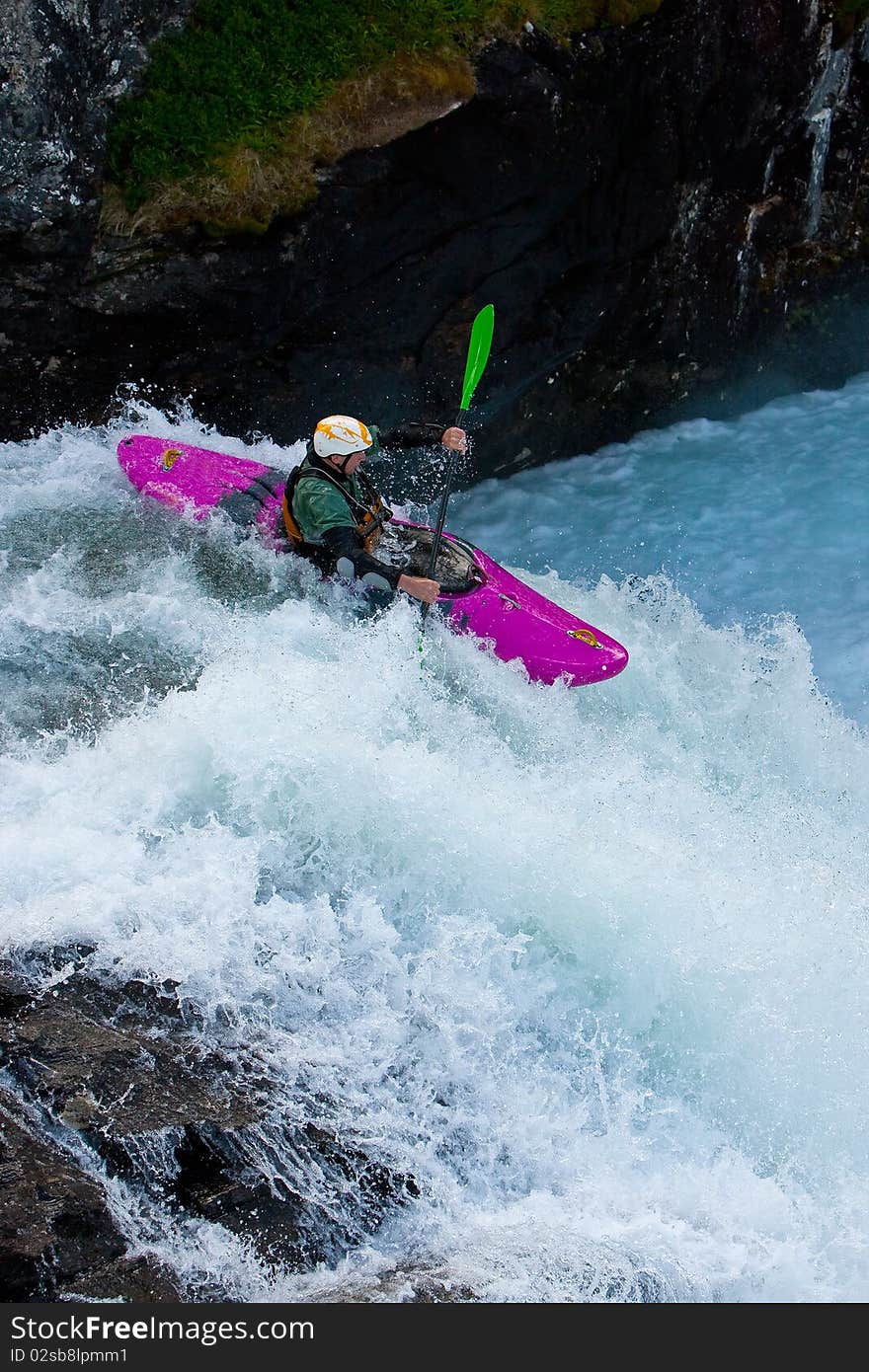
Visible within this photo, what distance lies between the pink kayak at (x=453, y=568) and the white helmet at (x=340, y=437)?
0.56m

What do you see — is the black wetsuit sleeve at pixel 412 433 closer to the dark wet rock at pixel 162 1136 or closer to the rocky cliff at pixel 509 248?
the rocky cliff at pixel 509 248

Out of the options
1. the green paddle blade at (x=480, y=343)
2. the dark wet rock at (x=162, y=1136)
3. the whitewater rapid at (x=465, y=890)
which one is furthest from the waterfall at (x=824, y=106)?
the dark wet rock at (x=162, y=1136)

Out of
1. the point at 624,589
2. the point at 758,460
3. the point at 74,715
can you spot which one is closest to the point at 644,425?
the point at 758,460

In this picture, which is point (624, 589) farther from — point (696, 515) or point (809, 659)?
point (696, 515)

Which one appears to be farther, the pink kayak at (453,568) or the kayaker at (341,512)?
the pink kayak at (453,568)

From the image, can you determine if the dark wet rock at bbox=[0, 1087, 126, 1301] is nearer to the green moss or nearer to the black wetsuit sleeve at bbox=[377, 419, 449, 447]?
the black wetsuit sleeve at bbox=[377, 419, 449, 447]

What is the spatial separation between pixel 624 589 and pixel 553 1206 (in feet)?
13.7

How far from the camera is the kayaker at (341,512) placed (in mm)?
5355

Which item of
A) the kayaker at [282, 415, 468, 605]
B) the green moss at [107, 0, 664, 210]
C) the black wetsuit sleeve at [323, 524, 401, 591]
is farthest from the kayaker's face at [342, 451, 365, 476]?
the green moss at [107, 0, 664, 210]

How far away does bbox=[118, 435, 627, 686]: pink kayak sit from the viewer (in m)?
5.63

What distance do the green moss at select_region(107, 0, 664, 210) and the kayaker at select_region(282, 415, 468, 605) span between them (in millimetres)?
2095

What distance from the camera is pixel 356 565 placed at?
17.6ft

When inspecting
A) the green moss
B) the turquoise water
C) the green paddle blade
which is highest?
the green moss

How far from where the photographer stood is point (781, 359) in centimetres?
922
